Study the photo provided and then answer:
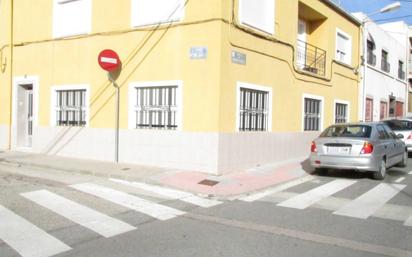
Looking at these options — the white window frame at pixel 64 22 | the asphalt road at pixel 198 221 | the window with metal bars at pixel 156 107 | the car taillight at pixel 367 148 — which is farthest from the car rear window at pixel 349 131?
the white window frame at pixel 64 22

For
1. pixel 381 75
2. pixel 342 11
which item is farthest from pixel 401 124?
pixel 381 75

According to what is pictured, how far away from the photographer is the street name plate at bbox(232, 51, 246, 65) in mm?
12117

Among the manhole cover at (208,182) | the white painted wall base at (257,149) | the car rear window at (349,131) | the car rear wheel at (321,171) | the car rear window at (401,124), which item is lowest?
the manhole cover at (208,182)

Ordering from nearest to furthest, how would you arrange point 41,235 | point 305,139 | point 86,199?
point 41,235 → point 86,199 → point 305,139

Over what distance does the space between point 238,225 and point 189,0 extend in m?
7.28

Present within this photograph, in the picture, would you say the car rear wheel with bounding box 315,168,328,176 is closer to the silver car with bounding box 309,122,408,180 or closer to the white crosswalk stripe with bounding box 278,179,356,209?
the silver car with bounding box 309,122,408,180

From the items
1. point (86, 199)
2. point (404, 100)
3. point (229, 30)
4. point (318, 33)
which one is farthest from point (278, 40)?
point (404, 100)

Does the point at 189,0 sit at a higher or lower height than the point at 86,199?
higher

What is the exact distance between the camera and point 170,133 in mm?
12359

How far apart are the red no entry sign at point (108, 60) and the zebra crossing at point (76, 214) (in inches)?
159

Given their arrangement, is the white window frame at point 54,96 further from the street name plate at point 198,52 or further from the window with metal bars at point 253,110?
the window with metal bars at point 253,110

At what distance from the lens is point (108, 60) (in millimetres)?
12852

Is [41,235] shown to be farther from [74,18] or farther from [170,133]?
[74,18]

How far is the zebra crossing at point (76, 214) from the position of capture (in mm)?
5641
